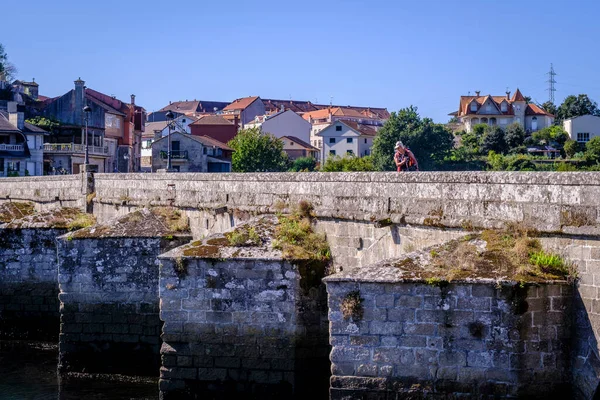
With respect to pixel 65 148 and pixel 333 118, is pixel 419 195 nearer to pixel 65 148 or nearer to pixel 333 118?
pixel 65 148

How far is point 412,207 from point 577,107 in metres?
90.5

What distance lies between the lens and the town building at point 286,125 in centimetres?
9900

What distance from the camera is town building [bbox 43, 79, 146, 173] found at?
67.1 metres

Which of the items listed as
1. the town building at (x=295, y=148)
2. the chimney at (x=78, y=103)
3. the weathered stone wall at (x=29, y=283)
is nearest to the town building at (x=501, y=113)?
the town building at (x=295, y=148)

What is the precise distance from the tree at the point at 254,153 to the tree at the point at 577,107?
124ft

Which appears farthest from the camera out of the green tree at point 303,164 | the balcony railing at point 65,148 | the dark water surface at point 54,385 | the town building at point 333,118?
the town building at point 333,118

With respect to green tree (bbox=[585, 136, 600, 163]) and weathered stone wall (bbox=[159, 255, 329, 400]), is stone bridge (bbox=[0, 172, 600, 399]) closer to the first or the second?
weathered stone wall (bbox=[159, 255, 329, 400])

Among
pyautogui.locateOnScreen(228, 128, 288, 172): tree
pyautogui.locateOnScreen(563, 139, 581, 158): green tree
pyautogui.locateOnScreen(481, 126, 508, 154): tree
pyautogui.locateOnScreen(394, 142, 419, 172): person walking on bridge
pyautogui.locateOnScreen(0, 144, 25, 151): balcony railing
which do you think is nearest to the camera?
pyautogui.locateOnScreen(394, 142, 419, 172): person walking on bridge

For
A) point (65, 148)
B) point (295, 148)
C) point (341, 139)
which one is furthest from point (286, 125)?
point (65, 148)

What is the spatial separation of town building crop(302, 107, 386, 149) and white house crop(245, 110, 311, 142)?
5003 mm

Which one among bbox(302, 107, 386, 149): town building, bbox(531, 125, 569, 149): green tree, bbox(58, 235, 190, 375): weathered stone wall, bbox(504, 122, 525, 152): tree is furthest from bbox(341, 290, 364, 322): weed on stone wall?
bbox(302, 107, 386, 149): town building

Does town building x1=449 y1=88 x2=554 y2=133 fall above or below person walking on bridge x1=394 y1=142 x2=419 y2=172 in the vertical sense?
above

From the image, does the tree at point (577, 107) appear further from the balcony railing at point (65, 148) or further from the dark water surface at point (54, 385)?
the dark water surface at point (54, 385)

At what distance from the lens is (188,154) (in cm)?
7206
